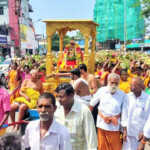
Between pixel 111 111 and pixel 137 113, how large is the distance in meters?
0.40

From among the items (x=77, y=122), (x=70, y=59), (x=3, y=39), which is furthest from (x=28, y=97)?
(x=3, y=39)

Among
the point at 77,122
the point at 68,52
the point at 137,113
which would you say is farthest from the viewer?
the point at 68,52

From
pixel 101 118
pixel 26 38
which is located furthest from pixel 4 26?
pixel 101 118

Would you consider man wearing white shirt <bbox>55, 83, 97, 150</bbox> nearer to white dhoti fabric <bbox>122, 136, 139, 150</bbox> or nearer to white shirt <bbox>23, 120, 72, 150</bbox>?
white shirt <bbox>23, 120, 72, 150</bbox>

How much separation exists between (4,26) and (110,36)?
21749 mm

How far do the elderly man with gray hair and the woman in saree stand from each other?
1.31 m

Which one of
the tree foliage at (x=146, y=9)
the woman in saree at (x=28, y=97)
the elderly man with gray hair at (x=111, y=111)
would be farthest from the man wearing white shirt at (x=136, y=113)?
the tree foliage at (x=146, y=9)

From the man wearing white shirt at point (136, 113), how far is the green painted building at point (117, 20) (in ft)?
150

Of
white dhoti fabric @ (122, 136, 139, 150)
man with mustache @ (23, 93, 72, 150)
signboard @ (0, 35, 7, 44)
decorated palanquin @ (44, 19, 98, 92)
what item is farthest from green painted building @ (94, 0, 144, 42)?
man with mustache @ (23, 93, 72, 150)

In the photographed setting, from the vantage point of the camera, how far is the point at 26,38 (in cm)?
4019

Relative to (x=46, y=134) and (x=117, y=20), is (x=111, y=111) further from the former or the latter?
(x=117, y=20)

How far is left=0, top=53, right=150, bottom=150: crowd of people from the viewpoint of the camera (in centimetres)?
214

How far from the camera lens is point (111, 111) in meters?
3.95

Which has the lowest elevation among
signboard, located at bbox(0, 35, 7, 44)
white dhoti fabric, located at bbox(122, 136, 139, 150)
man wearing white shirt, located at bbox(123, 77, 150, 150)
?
white dhoti fabric, located at bbox(122, 136, 139, 150)
